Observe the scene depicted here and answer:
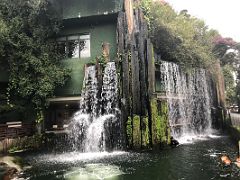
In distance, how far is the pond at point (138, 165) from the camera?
459 inches

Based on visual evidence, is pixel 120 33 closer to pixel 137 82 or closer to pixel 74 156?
pixel 137 82

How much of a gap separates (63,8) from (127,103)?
10.3 m

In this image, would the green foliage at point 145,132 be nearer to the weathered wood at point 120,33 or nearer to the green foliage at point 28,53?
the weathered wood at point 120,33

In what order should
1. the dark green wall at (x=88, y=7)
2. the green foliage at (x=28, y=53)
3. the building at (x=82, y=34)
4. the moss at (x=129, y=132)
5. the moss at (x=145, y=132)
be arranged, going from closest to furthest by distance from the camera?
the moss at (x=145, y=132)
the moss at (x=129, y=132)
the green foliage at (x=28, y=53)
the dark green wall at (x=88, y=7)
the building at (x=82, y=34)

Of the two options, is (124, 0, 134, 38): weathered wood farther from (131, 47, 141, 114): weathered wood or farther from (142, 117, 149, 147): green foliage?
(142, 117, 149, 147): green foliage

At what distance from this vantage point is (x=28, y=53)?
20.8 meters

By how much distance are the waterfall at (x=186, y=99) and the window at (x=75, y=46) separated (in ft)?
20.2

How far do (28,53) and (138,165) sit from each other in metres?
11.9

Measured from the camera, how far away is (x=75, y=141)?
19.0 meters

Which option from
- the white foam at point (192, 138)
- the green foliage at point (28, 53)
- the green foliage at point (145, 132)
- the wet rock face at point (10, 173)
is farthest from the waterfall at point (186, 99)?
the wet rock face at point (10, 173)

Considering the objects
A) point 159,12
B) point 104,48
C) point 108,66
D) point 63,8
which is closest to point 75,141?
point 108,66

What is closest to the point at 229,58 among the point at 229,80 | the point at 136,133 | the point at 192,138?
the point at 229,80

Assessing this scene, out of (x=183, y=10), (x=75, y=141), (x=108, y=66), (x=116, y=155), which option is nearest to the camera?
(x=116, y=155)

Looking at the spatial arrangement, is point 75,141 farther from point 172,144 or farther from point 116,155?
point 172,144
